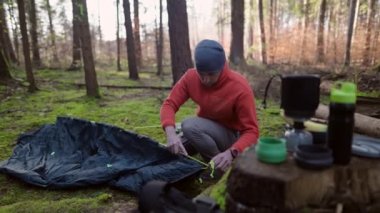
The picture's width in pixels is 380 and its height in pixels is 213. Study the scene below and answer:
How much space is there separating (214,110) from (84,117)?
→ 11.8 feet

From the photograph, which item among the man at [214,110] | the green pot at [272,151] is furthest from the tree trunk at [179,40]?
the green pot at [272,151]

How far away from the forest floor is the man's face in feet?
2.77

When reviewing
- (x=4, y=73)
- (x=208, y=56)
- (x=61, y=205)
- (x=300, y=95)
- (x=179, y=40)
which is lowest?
(x=61, y=205)

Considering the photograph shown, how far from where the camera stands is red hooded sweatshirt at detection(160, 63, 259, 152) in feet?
9.16

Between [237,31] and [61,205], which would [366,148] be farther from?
[237,31]

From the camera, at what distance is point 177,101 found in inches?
128

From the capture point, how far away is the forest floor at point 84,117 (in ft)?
9.19

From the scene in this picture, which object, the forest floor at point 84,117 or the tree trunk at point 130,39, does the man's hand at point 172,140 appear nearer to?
the forest floor at point 84,117

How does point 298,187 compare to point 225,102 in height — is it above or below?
below

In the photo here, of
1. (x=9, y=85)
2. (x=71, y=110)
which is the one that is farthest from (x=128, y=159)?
(x=9, y=85)

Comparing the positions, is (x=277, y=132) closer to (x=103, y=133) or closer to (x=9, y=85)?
(x=103, y=133)

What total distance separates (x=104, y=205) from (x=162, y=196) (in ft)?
4.31

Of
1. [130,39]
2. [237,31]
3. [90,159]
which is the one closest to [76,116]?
[90,159]

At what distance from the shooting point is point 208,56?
2.68 metres
